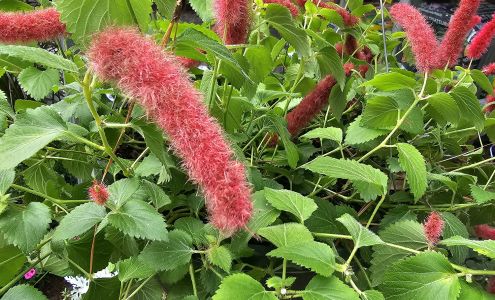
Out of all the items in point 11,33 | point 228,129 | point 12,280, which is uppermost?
point 11,33

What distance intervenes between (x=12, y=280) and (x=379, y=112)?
42 centimetres

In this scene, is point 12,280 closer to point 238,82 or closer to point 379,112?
point 238,82

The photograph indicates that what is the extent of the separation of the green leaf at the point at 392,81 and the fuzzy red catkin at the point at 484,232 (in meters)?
0.18

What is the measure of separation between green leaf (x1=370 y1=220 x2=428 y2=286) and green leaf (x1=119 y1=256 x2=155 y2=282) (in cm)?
20

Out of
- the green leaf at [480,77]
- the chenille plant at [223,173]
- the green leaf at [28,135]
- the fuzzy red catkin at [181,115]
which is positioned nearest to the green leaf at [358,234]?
the chenille plant at [223,173]

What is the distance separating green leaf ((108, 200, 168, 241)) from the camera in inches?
13.4

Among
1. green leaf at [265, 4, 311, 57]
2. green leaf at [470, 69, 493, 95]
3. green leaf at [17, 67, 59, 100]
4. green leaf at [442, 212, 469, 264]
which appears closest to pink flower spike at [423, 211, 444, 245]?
green leaf at [442, 212, 469, 264]

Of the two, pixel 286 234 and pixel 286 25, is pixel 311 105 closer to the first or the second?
pixel 286 25

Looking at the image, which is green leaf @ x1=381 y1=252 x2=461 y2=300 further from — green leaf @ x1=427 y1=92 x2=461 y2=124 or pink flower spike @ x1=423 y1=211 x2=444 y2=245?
green leaf @ x1=427 y1=92 x2=461 y2=124

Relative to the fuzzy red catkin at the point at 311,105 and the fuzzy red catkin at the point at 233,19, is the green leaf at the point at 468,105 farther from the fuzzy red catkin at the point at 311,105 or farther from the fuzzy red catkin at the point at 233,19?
the fuzzy red catkin at the point at 233,19

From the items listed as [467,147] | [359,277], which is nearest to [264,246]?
[359,277]

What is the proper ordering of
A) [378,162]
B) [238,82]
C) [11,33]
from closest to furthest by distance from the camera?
[11,33]
[238,82]
[378,162]

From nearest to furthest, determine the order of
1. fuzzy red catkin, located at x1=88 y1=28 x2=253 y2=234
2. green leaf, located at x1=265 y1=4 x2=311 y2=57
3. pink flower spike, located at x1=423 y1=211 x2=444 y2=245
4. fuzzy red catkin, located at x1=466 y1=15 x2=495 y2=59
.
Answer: fuzzy red catkin, located at x1=88 y1=28 x2=253 y2=234 → pink flower spike, located at x1=423 y1=211 x2=444 y2=245 → green leaf, located at x1=265 y1=4 x2=311 y2=57 → fuzzy red catkin, located at x1=466 y1=15 x2=495 y2=59

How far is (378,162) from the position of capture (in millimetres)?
623
